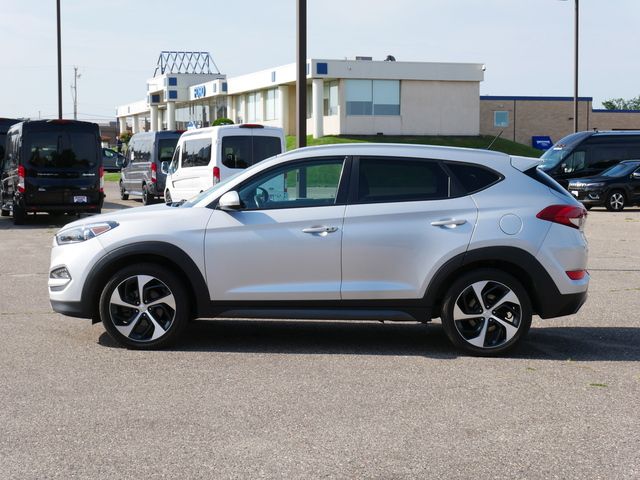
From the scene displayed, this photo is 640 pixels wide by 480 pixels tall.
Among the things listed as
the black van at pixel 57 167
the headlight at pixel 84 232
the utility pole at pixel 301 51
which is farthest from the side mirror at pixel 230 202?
the black van at pixel 57 167

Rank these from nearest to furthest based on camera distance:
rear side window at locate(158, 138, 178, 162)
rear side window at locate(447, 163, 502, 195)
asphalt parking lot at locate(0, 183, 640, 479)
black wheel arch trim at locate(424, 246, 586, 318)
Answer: asphalt parking lot at locate(0, 183, 640, 479) < black wheel arch trim at locate(424, 246, 586, 318) < rear side window at locate(447, 163, 502, 195) < rear side window at locate(158, 138, 178, 162)

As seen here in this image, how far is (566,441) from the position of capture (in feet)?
18.3

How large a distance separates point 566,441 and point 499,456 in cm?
51

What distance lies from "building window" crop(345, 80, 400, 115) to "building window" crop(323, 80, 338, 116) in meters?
0.94

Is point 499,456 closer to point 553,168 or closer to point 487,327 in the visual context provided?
point 487,327

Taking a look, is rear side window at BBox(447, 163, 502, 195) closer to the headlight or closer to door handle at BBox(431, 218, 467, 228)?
door handle at BBox(431, 218, 467, 228)

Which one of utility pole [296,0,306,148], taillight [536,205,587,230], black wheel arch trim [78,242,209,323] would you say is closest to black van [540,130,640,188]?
utility pole [296,0,306,148]

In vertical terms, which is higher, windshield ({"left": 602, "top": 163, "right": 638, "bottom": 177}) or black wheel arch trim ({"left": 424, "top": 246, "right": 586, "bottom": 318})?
windshield ({"left": 602, "top": 163, "right": 638, "bottom": 177})

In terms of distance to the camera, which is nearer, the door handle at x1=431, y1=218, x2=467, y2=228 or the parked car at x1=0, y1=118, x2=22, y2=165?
the door handle at x1=431, y1=218, x2=467, y2=228

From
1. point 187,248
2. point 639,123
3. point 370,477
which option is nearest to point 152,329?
point 187,248

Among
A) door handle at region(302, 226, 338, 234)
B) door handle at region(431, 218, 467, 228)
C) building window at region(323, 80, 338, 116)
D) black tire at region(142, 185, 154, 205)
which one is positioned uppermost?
building window at region(323, 80, 338, 116)

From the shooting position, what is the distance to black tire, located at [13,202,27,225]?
2231 centimetres

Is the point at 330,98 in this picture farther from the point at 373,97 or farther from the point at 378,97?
the point at 378,97

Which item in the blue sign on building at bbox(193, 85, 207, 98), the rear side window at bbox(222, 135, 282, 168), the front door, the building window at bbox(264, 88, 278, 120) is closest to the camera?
the front door
